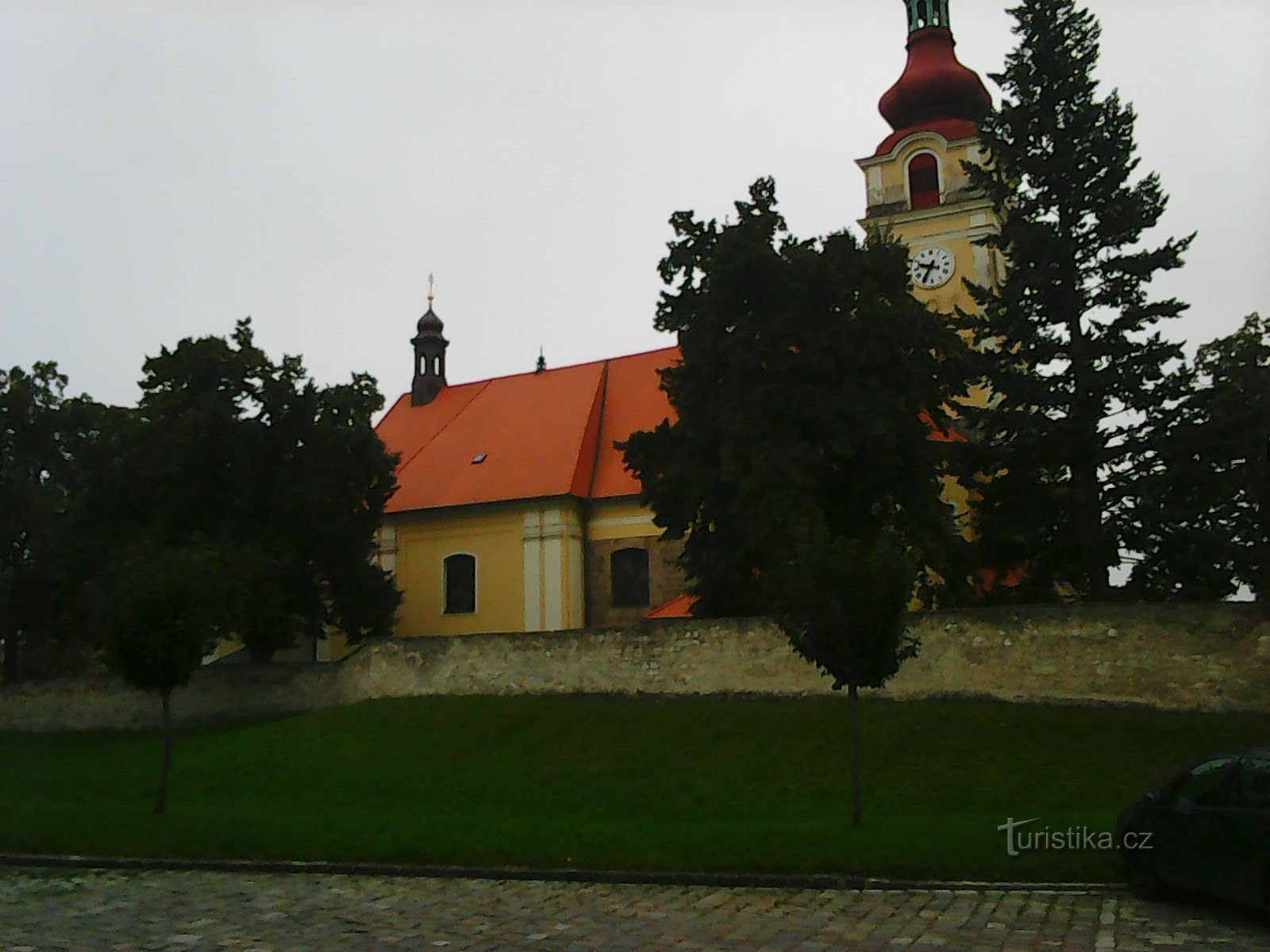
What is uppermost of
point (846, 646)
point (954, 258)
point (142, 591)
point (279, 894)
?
point (954, 258)

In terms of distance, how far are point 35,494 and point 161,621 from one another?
20.9 metres

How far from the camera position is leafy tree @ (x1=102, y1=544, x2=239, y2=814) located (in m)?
15.7

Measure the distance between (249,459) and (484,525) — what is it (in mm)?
8317

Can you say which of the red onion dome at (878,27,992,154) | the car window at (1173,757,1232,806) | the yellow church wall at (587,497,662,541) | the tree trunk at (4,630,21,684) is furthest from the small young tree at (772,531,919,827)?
the tree trunk at (4,630,21,684)

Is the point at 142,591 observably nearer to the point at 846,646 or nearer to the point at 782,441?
the point at 846,646

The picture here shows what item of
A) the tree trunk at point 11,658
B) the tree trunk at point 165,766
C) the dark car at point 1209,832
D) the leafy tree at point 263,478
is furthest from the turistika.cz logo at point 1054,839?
the tree trunk at point 11,658

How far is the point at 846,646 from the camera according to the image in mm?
13250

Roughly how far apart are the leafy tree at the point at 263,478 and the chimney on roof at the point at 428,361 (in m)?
12.7

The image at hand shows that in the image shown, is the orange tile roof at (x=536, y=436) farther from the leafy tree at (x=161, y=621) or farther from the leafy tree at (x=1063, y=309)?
the leafy tree at (x=161, y=621)

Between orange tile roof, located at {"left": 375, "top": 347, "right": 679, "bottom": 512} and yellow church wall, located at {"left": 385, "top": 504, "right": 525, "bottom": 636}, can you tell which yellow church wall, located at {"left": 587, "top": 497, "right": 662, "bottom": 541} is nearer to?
orange tile roof, located at {"left": 375, "top": 347, "right": 679, "bottom": 512}

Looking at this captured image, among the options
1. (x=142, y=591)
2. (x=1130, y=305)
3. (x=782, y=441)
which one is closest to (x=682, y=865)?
(x=142, y=591)

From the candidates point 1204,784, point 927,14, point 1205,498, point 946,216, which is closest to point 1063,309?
point 1205,498

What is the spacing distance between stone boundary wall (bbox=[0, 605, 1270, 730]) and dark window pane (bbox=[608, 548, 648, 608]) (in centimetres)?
929

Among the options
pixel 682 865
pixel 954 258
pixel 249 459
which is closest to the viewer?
pixel 682 865
